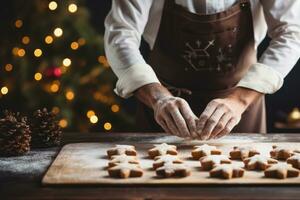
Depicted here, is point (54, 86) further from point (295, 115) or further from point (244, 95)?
point (244, 95)

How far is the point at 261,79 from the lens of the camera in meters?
2.26

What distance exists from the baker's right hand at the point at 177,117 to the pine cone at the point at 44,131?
36 centimetres

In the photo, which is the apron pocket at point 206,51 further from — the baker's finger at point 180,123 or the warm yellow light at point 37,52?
the warm yellow light at point 37,52

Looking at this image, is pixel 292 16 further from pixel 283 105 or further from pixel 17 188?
pixel 283 105

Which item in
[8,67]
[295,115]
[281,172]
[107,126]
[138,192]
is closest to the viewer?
[138,192]

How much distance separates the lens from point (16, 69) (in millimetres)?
3727

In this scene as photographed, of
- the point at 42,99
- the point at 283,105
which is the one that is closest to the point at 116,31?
the point at 42,99

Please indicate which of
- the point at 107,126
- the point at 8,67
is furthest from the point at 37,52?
the point at 107,126

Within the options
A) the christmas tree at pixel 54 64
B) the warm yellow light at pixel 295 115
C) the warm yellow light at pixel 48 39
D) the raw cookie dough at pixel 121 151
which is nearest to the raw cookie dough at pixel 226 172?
the raw cookie dough at pixel 121 151

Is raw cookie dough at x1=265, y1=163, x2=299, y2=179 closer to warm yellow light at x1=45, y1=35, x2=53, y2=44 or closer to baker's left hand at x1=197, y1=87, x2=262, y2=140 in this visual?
baker's left hand at x1=197, y1=87, x2=262, y2=140

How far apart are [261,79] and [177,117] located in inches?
16.9

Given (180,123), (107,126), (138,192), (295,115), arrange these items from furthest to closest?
(295,115) → (107,126) → (180,123) → (138,192)

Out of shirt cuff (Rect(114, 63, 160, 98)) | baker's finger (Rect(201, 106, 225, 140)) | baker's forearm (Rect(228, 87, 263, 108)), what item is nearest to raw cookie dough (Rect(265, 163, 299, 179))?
baker's finger (Rect(201, 106, 225, 140))

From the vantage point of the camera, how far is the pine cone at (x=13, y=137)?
192cm
